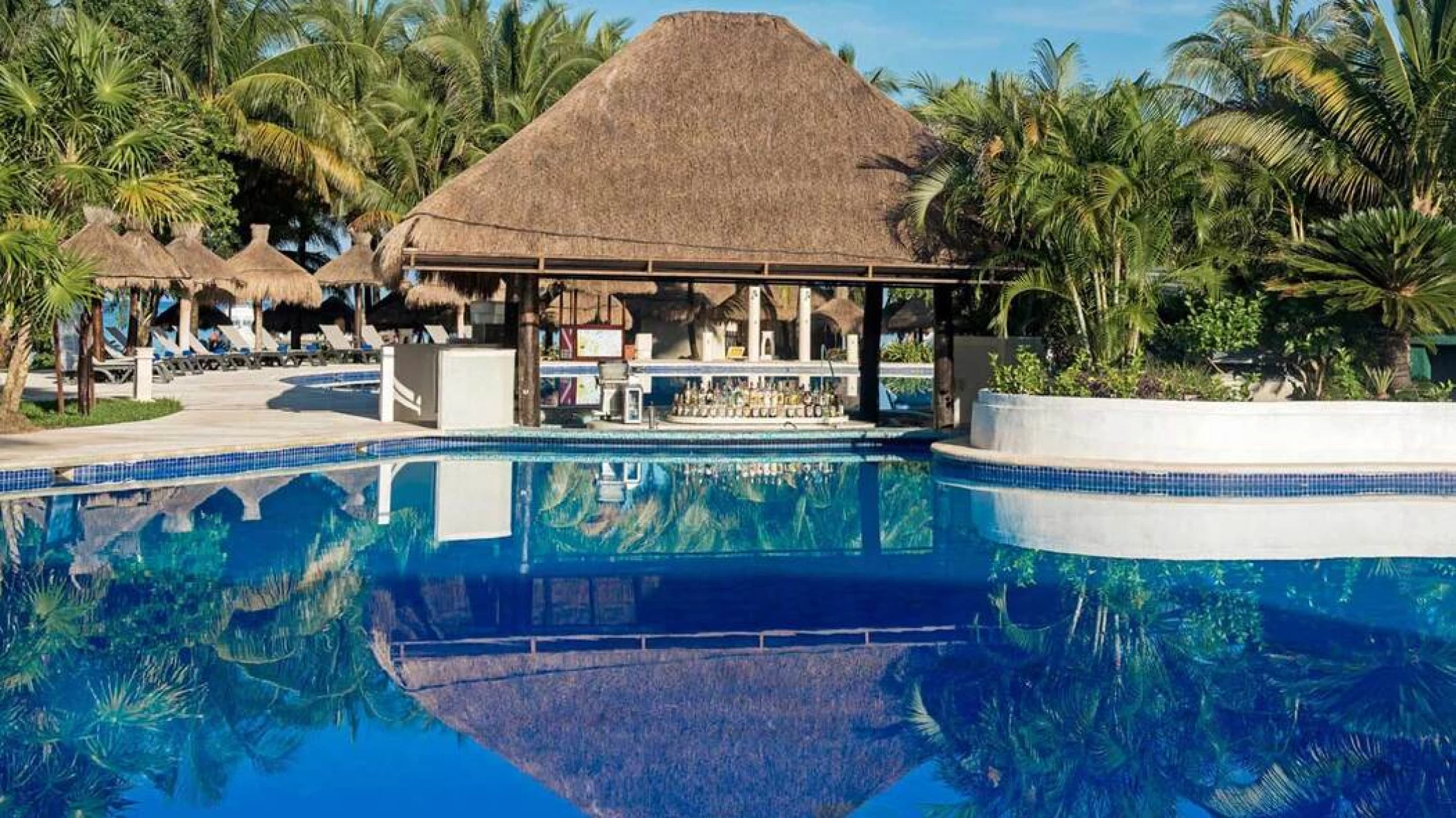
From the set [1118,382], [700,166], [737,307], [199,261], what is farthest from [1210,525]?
[737,307]

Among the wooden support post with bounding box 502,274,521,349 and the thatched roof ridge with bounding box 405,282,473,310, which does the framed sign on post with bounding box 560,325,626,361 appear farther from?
the wooden support post with bounding box 502,274,521,349

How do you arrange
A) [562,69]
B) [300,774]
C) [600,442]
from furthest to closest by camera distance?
1. [562,69]
2. [600,442]
3. [300,774]

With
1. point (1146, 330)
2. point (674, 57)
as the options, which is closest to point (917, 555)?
point (1146, 330)

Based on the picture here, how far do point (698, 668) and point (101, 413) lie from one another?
41.1 ft

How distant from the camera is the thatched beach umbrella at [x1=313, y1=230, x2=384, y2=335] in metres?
32.1

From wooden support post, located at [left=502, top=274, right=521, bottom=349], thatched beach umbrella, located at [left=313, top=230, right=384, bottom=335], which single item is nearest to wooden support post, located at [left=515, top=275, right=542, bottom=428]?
wooden support post, located at [left=502, top=274, right=521, bottom=349]

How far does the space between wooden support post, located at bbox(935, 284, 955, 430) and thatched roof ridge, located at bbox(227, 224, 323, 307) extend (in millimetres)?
17850

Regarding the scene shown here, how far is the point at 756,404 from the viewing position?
17672 mm

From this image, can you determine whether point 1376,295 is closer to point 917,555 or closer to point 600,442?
point 917,555

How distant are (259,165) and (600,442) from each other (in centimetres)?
2109

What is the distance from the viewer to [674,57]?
1820cm

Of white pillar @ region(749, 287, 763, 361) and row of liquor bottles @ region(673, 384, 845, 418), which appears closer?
row of liquor bottles @ region(673, 384, 845, 418)

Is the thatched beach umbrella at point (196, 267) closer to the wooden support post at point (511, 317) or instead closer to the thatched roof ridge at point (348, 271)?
the thatched roof ridge at point (348, 271)

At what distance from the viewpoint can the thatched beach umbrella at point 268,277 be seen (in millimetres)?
30656
